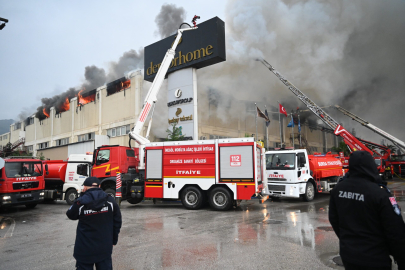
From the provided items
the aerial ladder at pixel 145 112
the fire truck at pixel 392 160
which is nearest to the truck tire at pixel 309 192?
the aerial ladder at pixel 145 112

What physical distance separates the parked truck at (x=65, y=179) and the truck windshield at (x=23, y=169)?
50 centimetres

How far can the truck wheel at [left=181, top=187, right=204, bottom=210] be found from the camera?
1086 cm

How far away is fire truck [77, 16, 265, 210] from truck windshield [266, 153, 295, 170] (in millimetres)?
1662

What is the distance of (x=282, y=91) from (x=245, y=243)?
82.4 feet

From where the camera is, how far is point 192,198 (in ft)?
36.3

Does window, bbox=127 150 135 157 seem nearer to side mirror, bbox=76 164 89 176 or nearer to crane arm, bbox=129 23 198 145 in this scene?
crane arm, bbox=129 23 198 145

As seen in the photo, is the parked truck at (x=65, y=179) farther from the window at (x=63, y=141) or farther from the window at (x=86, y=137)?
the window at (x=63, y=141)

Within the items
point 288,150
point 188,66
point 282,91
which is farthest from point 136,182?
point 282,91

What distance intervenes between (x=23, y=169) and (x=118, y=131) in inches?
640

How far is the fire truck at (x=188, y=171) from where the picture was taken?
10.4m

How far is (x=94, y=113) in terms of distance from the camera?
32.2m

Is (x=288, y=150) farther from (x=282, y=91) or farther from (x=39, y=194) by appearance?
(x=282, y=91)

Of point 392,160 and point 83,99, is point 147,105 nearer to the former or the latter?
point 83,99

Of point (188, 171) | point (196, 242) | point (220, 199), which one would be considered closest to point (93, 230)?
point (196, 242)
